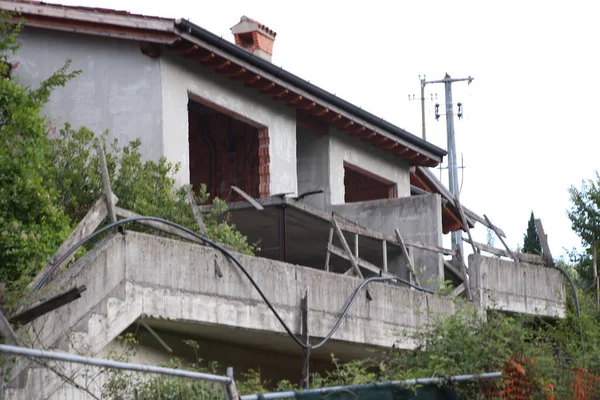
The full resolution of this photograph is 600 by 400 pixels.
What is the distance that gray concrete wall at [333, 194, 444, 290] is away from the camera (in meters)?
21.4

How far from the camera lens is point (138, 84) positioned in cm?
1856

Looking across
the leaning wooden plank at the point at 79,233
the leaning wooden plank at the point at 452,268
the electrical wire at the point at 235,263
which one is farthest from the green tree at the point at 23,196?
the leaning wooden plank at the point at 452,268

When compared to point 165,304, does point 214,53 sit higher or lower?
higher

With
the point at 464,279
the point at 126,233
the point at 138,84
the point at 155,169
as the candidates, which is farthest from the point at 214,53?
the point at 126,233

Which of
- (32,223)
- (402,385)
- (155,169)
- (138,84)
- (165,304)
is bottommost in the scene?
(402,385)

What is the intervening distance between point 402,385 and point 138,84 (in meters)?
8.42

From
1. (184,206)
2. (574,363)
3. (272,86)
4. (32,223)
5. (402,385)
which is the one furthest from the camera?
(272,86)

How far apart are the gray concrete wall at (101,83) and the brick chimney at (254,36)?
5.06 metres

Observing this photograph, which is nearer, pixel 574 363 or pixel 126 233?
pixel 126 233

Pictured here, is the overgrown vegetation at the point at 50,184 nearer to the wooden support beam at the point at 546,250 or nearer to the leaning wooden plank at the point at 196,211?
the leaning wooden plank at the point at 196,211

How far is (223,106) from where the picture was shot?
1989 cm

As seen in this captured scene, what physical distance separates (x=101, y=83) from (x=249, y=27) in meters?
5.46

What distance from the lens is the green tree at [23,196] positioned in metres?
13.1

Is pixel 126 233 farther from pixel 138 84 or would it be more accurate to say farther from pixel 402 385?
pixel 138 84
